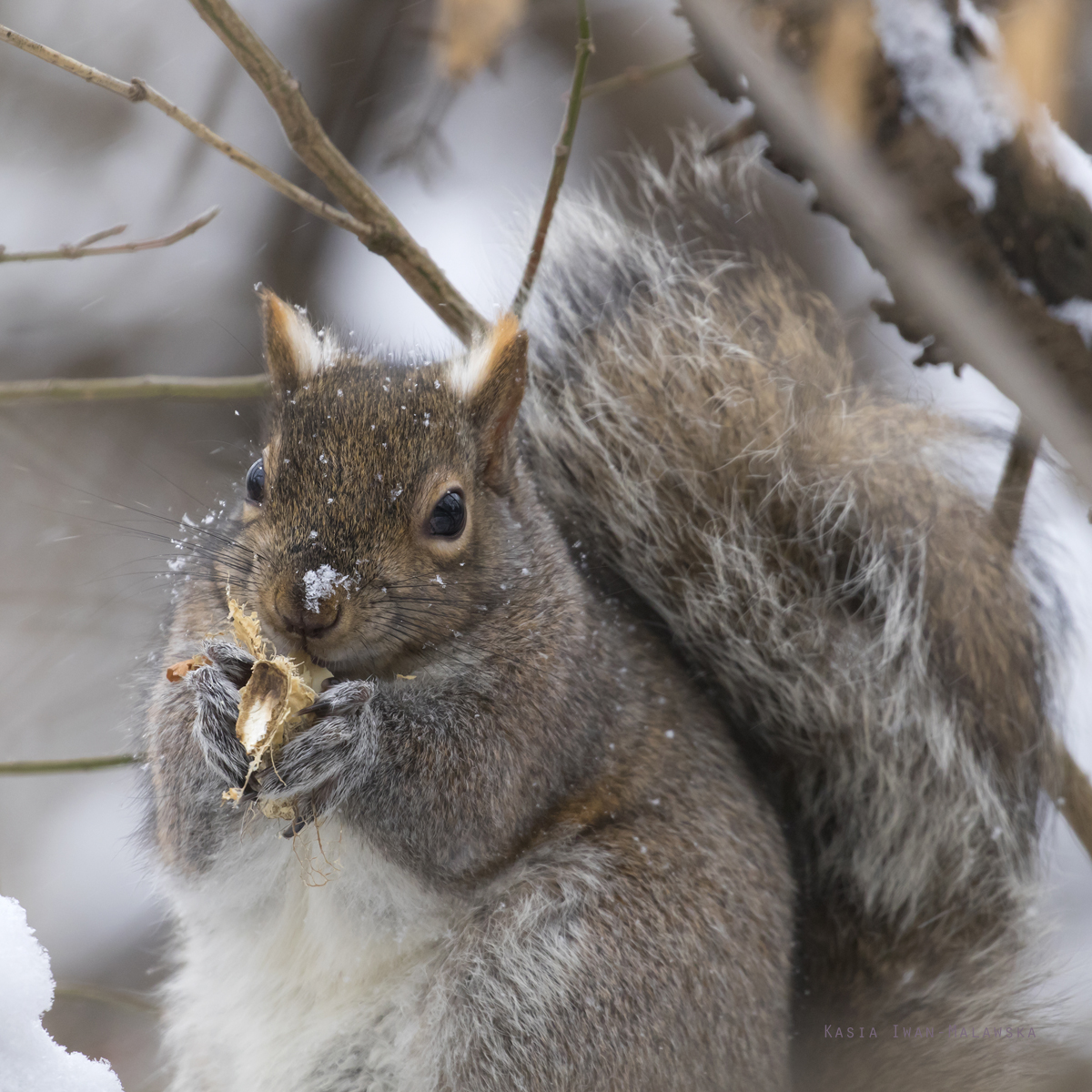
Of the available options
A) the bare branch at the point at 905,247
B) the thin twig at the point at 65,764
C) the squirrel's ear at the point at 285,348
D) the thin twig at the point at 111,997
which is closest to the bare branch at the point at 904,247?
the bare branch at the point at 905,247

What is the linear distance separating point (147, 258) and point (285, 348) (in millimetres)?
2248

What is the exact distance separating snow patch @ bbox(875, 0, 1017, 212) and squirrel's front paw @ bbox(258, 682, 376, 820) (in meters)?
1.21

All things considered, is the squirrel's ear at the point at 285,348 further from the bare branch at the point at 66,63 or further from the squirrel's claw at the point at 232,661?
the squirrel's claw at the point at 232,661

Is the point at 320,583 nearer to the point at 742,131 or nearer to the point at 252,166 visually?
the point at 252,166

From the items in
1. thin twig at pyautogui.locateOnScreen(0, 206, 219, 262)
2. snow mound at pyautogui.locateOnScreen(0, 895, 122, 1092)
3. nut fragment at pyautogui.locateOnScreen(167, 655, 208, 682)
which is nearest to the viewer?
snow mound at pyautogui.locateOnScreen(0, 895, 122, 1092)

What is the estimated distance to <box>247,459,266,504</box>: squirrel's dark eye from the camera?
173 cm

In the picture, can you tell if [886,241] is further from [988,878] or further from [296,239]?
[296,239]

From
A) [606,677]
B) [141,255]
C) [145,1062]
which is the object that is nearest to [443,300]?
[606,677]

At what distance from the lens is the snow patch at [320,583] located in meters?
1.49

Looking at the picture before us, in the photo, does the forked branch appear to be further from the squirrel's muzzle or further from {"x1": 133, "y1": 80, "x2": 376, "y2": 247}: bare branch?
the squirrel's muzzle

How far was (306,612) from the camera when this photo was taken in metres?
1.49

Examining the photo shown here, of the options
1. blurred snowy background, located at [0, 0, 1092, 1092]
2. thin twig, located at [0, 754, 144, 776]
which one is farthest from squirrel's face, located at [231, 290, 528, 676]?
blurred snowy background, located at [0, 0, 1092, 1092]

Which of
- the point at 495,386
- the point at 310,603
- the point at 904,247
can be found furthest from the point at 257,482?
the point at 904,247

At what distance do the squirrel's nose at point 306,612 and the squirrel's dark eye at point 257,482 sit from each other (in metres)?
0.28
